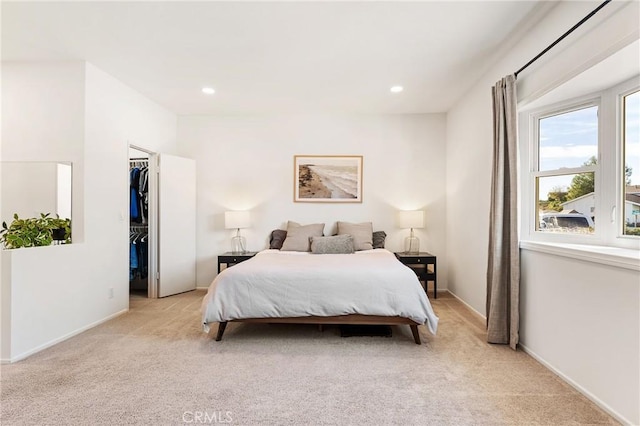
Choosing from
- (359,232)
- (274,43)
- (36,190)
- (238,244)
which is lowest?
(238,244)

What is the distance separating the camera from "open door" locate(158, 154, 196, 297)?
429cm

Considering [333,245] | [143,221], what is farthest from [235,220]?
[333,245]

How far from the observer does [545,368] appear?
226cm

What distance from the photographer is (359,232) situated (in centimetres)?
440

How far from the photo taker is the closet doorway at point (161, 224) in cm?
428

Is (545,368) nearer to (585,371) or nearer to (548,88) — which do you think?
(585,371)

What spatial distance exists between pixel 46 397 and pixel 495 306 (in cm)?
326

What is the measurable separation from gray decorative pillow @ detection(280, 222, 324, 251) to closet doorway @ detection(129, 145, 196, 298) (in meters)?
1.50

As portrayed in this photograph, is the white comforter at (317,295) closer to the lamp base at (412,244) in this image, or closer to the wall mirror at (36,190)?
the wall mirror at (36,190)

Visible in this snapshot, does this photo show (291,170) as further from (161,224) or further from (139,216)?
(139,216)

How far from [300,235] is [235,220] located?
95cm

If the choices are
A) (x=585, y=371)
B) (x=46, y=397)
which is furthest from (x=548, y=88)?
(x=46, y=397)

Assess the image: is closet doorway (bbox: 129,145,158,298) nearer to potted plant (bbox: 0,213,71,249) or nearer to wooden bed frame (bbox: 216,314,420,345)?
potted plant (bbox: 0,213,71,249)

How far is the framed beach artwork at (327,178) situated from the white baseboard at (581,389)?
9.31ft
